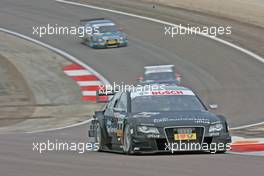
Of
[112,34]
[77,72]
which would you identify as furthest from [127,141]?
[112,34]

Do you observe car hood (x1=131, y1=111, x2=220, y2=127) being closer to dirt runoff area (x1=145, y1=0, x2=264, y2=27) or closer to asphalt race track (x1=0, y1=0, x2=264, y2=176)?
asphalt race track (x1=0, y1=0, x2=264, y2=176)

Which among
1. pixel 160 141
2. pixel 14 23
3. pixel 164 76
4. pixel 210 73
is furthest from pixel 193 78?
pixel 160 141

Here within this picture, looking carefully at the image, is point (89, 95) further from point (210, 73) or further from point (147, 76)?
point (210, 73)

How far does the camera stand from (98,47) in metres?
42.5

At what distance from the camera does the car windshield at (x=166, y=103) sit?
556 inches

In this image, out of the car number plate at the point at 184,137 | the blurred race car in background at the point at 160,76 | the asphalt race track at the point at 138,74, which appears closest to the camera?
the asphalt race track at the point at 138,74

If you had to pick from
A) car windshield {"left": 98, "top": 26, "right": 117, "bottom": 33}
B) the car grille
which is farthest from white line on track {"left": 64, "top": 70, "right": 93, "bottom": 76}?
the car grille

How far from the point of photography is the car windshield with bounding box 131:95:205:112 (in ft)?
46.3

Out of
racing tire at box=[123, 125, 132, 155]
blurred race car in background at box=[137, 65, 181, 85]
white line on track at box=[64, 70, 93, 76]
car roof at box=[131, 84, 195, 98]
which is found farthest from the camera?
white line on track at box=[64, 70, 93, 76]

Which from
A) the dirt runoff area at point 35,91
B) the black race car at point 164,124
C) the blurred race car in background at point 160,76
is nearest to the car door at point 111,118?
the black race car at point 164,124

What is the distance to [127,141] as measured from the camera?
44.8ft

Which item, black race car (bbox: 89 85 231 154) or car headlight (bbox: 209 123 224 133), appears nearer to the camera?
black race car (bbox: 89 85 231 154)

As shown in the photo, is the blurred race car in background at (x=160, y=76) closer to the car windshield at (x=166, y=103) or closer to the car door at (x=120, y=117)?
the car door at (x=120, y=117)

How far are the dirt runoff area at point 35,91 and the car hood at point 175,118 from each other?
11507 mm
